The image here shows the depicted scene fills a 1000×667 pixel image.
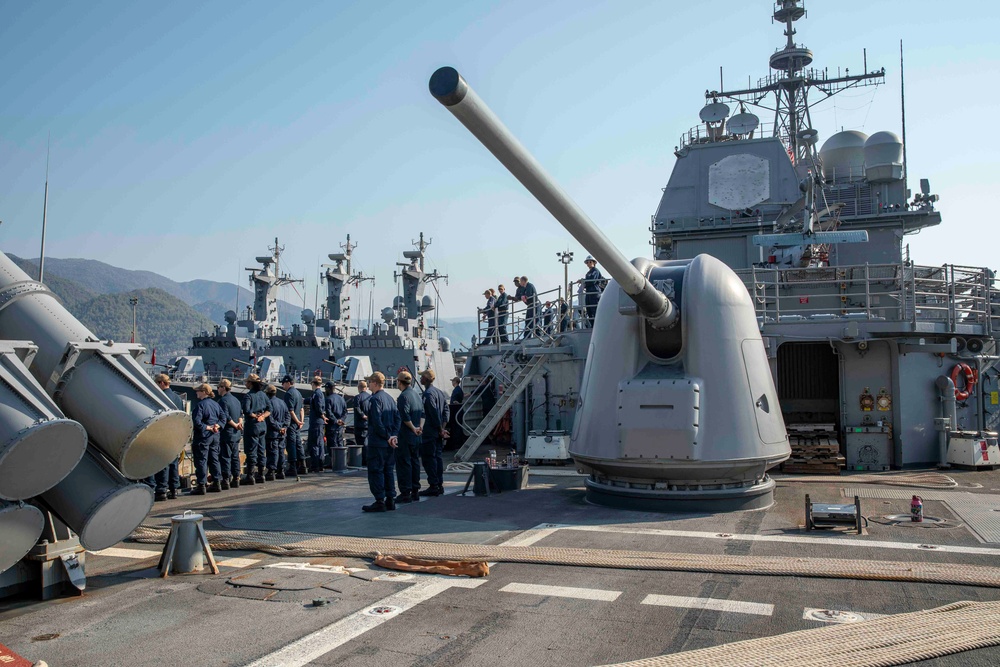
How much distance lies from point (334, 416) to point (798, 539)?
8.32 metres

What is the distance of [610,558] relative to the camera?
19.5 feet

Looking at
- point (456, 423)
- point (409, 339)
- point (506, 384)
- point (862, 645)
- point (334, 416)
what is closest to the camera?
point (862, 645)

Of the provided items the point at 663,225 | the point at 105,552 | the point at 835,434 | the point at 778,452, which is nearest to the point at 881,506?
the point at 778,452

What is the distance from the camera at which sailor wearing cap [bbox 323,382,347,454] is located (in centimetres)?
1322

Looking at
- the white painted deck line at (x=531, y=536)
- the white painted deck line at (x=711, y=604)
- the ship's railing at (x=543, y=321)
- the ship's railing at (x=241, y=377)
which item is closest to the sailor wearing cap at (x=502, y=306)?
the ship's railing at (x=543, y=321)

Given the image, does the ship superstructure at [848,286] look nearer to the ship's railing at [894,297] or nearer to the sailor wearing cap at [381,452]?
the ship's railing at [894,297]

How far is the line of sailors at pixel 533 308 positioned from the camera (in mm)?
14392

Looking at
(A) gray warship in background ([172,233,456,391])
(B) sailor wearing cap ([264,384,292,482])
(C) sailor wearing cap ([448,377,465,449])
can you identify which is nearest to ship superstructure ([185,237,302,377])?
(A) gray warship in background ([172,233,456,391])

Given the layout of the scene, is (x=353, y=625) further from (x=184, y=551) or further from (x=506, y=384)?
(x=506, y=384)

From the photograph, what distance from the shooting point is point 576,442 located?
8.83m

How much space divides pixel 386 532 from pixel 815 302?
10.2 m

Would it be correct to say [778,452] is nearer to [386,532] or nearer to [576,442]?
[576,442]

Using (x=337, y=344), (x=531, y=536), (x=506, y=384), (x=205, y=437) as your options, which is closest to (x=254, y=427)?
(x=205, y=437)

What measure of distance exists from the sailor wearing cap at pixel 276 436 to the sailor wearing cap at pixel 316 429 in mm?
872
